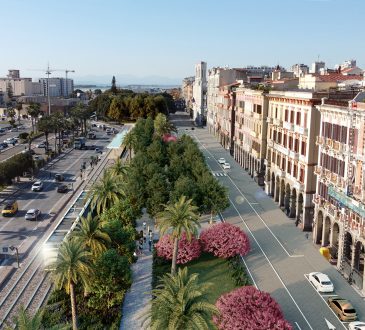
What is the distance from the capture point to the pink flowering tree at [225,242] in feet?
151

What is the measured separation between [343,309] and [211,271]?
1318cm

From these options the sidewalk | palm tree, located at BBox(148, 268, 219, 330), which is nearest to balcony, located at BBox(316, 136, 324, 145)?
the sidewalk

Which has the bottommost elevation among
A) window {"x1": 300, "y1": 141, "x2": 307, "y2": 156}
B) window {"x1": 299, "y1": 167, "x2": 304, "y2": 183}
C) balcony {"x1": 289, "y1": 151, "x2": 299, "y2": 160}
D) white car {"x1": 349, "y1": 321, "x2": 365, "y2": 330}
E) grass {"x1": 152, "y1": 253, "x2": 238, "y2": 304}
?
grass {"x1": 152, "y1": 253, "x2": 238, "y2": 304}

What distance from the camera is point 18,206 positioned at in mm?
66312

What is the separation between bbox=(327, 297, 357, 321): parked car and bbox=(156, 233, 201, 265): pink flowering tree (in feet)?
46.3

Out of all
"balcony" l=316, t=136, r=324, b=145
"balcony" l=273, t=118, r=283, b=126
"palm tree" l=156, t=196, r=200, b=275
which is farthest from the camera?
"balcony" l=273, t=118, r=283, b=126

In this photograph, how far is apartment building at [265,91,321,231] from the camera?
178ft

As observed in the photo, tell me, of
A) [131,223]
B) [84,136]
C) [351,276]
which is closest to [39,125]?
[84,136]

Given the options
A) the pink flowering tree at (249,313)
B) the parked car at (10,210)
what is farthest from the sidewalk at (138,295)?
the parked car at (10,210)

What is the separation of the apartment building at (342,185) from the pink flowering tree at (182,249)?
1385cm

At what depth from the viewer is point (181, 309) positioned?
1043 inches

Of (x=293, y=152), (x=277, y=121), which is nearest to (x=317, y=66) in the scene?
(x=277, y=121)

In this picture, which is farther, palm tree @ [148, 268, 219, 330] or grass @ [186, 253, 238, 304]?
grass @ [186, 253, 238, 304]

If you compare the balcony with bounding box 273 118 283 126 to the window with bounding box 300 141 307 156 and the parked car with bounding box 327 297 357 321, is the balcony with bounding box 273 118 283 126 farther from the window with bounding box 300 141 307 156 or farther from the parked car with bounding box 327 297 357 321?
the parked car with bounding box 327 297 357 321
